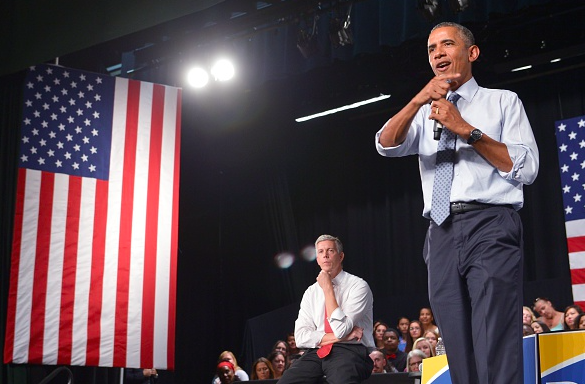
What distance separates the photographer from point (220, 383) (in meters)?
7.66

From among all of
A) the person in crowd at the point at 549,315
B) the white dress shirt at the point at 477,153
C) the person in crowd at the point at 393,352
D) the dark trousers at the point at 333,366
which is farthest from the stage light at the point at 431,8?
the white dress shirt at the point at 477,153

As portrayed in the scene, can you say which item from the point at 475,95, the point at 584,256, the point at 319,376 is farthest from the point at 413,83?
the point at 475,95

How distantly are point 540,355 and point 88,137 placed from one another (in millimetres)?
4332

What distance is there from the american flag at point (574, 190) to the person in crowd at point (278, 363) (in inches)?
120

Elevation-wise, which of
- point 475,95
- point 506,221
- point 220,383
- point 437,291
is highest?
point 475,95

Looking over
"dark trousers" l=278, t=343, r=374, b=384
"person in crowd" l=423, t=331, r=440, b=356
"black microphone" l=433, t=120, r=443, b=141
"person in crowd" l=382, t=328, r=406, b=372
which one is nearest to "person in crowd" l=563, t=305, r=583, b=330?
"person in crowd" l=423, t=331, r=440, b=356

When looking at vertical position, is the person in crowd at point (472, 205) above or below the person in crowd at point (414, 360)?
above

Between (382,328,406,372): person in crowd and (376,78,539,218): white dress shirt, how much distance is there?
5224 millimetres

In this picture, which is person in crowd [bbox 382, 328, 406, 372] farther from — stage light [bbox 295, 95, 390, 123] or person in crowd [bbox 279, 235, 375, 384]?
stage light [bbox 295, 95, 390, 123]

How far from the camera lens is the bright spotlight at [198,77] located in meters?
7.75

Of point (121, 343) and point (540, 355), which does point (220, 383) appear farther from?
point (540, 355)

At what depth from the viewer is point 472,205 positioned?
2084 millimetres

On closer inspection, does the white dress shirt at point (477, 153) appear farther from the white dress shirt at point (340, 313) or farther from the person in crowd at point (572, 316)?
the person in crowd at point (572, 316)

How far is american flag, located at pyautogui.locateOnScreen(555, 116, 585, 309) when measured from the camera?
7.41m
